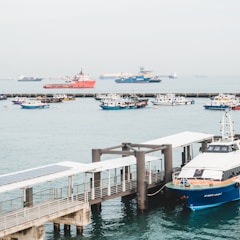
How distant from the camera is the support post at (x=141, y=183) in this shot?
35.3 meters

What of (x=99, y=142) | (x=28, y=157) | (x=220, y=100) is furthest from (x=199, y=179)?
(x=220, y=100)

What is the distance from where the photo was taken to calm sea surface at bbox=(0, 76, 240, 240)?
33.7 m

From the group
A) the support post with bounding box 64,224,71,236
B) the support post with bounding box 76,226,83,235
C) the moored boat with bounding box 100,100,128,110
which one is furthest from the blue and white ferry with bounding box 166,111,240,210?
the moored boat with bounding box 100,100,128,110

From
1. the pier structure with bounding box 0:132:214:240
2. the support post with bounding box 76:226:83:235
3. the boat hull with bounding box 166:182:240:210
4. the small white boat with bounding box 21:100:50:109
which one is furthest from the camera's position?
the small white boat with bounding box 21:100:50:109

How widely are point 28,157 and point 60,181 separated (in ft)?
61.3

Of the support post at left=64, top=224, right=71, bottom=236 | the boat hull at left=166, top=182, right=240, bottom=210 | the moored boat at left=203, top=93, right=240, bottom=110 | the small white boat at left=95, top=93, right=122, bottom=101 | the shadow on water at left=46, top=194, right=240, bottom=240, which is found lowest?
the shadow on water at left=46, top=194, right=240, bottom=240

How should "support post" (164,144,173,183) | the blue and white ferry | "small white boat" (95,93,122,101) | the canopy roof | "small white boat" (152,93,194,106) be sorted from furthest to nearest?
"small white boat" (152,93,194,106), "small white boat" (95,93,122,101), "support post" (164,144,173,183), the blue and white ferry, the canopy roof

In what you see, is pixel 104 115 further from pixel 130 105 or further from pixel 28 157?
pixel 28 157

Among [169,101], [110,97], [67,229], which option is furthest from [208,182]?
[110,97]

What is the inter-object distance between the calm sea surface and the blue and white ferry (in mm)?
Result: 667

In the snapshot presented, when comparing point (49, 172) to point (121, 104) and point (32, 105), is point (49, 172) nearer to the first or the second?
point (121, 104)

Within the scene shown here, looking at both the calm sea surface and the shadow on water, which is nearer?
the shadow on water

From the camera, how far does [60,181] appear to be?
4584cm

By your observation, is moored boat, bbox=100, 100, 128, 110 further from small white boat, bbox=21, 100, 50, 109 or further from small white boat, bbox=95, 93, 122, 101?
small white boat, bbox=21, 100, 50, 109
